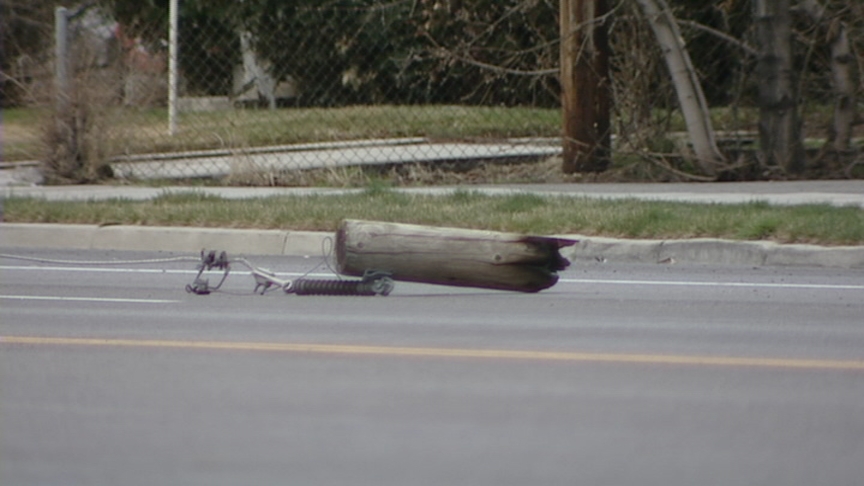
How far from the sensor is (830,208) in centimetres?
1045

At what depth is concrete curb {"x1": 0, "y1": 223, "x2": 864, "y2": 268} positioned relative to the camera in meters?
9.52

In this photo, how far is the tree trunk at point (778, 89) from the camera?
13305mm

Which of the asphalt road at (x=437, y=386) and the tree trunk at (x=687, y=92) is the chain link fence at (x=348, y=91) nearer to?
the tree trunk at (x=687, y=92)

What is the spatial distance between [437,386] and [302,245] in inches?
187

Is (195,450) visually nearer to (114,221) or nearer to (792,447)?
(792,447)

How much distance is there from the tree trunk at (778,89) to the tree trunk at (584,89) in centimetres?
157

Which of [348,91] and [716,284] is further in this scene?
[348,91]

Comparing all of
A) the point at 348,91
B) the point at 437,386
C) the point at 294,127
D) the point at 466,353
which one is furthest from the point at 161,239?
the point at 437,386

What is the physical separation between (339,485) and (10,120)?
11.2m

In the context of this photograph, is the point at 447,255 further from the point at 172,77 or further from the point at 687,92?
the point at 172,77

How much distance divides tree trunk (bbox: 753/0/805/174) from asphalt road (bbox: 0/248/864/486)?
4965mm

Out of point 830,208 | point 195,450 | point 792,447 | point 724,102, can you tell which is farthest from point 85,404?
point 724,102

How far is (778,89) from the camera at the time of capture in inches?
524

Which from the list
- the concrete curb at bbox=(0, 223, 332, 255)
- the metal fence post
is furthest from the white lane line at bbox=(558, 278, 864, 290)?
the metal fence post
